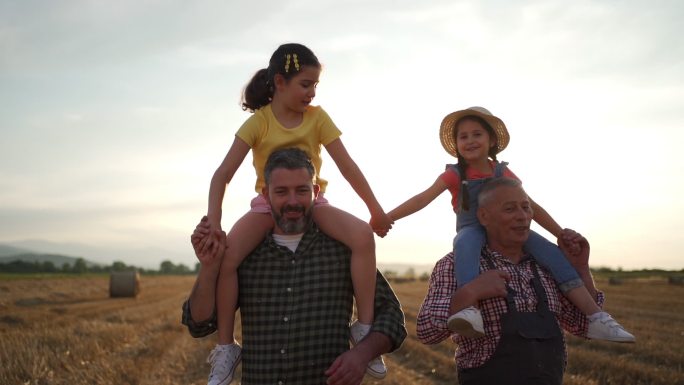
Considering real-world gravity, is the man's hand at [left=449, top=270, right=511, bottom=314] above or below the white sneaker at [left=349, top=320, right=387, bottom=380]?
above

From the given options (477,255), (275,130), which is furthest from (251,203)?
(477,255)

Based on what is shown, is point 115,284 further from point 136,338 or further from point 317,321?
point 317,321

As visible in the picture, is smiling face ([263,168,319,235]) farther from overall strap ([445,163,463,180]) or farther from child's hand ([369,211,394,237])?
overall strap ([445,163,463,180])

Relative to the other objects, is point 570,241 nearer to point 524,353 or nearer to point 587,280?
point 587,280

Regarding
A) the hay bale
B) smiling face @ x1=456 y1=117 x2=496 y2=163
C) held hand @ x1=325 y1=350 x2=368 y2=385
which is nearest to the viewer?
held hand @ x1=325 y1=350 x2=368 y2=385

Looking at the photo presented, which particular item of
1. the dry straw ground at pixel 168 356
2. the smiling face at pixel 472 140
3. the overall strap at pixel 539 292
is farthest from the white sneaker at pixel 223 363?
the dry straw ground at pixel 168 356

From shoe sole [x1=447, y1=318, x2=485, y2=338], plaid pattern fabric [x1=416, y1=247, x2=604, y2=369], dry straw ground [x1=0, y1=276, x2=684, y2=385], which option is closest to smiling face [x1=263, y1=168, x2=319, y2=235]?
plaid pattern fabric [x1=416, y1=247, x2=604, y2=369]

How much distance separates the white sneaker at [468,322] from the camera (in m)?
3.72

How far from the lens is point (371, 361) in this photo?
3.99m

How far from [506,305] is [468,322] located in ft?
1.29

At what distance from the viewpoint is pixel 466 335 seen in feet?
12.6

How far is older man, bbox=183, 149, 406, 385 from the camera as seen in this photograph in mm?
3855

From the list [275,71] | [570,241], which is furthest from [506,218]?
[275,71]

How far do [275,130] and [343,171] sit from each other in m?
0.54
